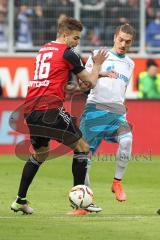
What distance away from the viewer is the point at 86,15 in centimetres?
2434

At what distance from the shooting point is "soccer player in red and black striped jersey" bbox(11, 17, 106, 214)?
10.2m

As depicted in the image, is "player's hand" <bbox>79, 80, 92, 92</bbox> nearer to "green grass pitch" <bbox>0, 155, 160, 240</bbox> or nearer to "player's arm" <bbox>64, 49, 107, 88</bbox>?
"player's arm" <bbox>64, 49, 107, 88</bbox>

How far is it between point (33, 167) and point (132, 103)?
9.82 m

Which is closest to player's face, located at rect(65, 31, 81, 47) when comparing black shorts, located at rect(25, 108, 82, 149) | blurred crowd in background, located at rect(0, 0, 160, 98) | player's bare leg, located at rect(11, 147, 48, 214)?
black shorts, located at rect(25, 108, 82, 149)

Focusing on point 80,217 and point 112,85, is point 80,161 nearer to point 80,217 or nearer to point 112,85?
point 80,217

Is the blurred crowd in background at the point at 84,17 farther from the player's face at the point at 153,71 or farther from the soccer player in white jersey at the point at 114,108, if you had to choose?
the soccer player in white jersey at the point at 114,108

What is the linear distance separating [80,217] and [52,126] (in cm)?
108

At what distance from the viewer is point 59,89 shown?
10.3 m

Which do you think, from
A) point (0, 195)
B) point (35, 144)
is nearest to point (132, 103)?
point (0, 195)

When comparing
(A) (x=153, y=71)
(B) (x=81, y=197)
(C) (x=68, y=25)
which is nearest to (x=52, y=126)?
(B) (x=81, y=197)

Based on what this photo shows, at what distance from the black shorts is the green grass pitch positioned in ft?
2.91

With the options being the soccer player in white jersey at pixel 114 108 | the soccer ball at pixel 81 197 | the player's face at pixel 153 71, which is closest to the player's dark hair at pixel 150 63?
the player's face at pixel 153 71

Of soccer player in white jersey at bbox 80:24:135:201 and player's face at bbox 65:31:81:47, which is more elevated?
player's face at bbox 65:31:81:47

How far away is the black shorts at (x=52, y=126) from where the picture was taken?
33.6 feet
